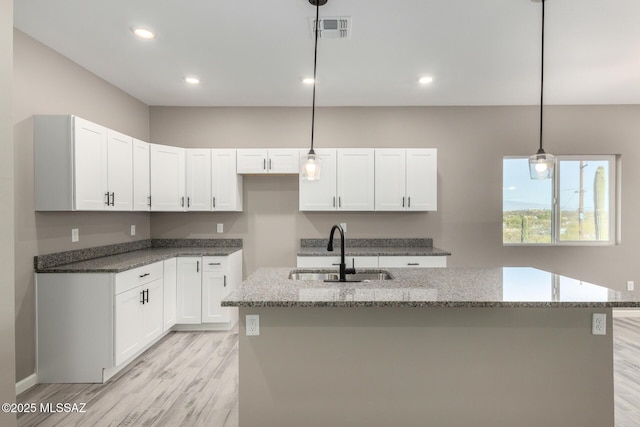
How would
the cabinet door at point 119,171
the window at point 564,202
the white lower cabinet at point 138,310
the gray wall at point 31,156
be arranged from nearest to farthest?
the gray wall at point 31,156 → the white lower cabinet at point 138,310 → the cabinet door at point 119,171 → the window at point 564,202

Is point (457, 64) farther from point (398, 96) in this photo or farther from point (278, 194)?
point (278, 194)

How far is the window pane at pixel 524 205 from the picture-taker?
4.59 m

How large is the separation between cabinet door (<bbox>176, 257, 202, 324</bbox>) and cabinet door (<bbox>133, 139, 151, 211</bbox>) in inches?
29.3

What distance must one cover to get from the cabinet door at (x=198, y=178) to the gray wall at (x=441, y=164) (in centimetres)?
34

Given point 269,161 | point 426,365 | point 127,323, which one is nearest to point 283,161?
point 269,161

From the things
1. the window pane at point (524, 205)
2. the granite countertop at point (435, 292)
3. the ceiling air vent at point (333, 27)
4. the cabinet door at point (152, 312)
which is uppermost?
the ceiling air vent at point (333, 27)

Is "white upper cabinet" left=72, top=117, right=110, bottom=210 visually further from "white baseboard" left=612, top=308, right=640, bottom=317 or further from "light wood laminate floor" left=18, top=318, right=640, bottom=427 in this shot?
"white baseboard" left=612, top=308, right=640, bottom=317

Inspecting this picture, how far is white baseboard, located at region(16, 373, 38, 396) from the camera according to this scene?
2.59 metres

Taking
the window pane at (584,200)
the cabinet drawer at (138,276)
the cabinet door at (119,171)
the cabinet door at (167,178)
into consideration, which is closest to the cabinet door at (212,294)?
the cabinet drawer at (138,276)

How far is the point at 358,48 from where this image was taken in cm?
295

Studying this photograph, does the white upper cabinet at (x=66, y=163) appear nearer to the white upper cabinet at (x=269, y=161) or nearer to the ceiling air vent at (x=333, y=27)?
the white upper cabinet at (x=269, y=161)

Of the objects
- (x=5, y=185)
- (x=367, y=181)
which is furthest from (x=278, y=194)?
(x=5, y=185)

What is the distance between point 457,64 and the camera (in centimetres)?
327

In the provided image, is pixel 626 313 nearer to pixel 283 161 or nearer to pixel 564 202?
pixel 564 202
